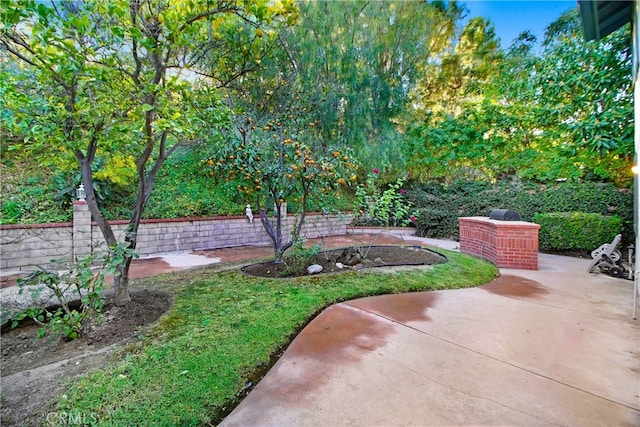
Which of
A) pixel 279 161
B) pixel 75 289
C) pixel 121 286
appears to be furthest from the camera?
pixel 279 161

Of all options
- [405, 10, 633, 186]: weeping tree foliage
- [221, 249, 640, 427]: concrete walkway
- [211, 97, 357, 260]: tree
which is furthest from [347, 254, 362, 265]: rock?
[405, 10, 633, 186]: weeping tree foliage

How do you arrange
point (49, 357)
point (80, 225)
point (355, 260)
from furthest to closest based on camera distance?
point (80, 225) → point (355, 260) → point (49, 357)

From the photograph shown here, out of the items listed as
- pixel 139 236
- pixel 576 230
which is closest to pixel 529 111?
pixel 576 230

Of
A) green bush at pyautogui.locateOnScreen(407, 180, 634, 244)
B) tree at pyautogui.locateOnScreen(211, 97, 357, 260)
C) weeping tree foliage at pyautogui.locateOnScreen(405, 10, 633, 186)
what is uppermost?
weeping tree foliage at pyautogui.locateOnScreen(405, 10, 633, 186)

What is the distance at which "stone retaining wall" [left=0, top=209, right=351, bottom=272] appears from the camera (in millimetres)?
5027

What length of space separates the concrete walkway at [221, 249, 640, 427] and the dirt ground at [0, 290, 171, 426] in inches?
42.7

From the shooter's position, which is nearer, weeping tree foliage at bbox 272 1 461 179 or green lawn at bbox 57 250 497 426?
green lawn at bbox 57 250 497 426

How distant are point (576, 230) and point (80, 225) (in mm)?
10044

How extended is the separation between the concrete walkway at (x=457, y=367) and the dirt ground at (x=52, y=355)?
1.09m

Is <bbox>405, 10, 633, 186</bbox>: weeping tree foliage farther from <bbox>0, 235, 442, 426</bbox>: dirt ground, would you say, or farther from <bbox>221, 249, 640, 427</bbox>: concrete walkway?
<bbox>0, 235, 442, 426</bbox>: dirt ground

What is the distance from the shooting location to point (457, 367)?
2.07m

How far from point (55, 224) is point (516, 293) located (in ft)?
24.1

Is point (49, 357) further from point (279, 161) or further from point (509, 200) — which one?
point (509, 200)

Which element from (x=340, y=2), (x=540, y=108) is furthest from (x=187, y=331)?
(x=540, y=108)
